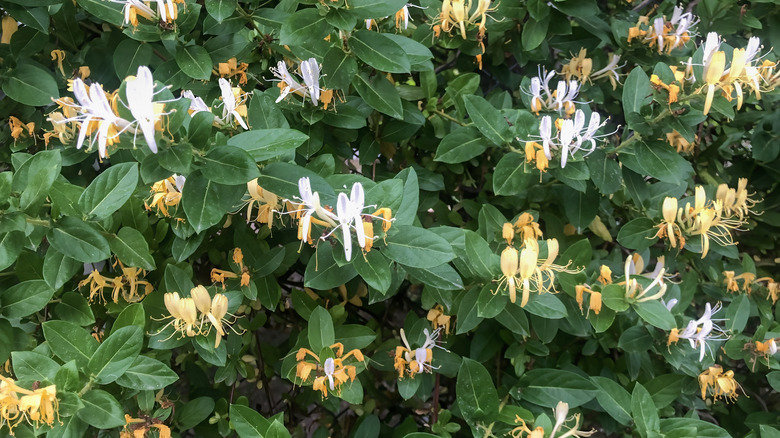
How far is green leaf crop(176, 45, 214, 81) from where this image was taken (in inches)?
42.1

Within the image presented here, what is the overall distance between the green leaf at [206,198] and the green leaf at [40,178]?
0.20 m

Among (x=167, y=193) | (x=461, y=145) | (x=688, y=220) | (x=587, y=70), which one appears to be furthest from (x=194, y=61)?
(x=688, y=220)

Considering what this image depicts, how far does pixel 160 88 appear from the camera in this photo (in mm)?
706

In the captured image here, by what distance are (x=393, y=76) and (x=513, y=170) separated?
0.49 meters

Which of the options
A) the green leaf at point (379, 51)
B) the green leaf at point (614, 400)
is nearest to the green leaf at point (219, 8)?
the green leaf at point (379, 51)

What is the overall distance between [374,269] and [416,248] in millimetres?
70

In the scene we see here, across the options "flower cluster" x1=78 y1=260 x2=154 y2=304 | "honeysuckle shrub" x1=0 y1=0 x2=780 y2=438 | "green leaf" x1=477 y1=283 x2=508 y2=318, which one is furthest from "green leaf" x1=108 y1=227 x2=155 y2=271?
"green leaf" x1=477 y1=283 x2=508 y2=318

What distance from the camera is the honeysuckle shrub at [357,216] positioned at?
0.80 metres

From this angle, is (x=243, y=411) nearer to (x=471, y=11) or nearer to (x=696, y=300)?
(x=471, y=11)

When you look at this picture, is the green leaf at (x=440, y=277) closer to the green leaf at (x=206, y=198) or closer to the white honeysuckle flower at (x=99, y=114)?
the green leaf at (x=206, y=198)

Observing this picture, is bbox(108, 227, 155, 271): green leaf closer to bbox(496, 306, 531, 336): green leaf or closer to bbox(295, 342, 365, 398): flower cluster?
bbox(295, 342, 365, 398): flower cluster

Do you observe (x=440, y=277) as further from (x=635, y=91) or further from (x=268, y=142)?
(x=635, y=91)

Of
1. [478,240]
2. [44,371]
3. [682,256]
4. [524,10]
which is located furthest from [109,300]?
[682,256]

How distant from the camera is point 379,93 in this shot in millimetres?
1065
